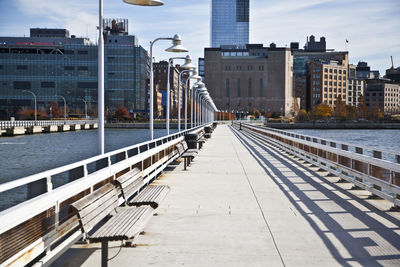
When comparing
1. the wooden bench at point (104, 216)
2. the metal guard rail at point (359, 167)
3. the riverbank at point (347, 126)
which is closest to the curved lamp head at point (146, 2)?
the wooden bench at point (104, 216)

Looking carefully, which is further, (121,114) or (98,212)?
(121,114)

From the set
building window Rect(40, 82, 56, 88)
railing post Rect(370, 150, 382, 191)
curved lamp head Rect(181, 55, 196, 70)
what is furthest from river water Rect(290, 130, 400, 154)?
building window Rect(40, 82, 56, 88)

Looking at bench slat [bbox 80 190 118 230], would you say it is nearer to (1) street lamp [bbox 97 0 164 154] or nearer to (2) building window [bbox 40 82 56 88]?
(1) street lamp [bbox 97 0 164 154]

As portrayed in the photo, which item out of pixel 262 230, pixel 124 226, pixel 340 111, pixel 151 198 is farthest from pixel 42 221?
pixel 340 111

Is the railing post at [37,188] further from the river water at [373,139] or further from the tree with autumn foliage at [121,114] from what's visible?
the tree with autumn foliage at [121,114]

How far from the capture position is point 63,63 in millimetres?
133750

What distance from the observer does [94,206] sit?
6.16m

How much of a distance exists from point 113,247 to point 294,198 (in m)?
5.53

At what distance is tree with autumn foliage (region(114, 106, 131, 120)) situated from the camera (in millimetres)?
131750

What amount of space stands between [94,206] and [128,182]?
7.75ft

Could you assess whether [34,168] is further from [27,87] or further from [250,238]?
[27,87]

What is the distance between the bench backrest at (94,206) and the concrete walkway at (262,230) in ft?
1.98

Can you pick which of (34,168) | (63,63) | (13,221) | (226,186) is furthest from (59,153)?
(63,63)

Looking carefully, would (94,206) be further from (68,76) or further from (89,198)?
(68,76)
